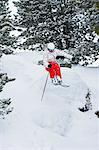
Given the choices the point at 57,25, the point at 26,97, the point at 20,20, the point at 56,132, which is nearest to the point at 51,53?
Answer: the point at 26,97

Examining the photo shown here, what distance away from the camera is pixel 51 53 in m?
17.8

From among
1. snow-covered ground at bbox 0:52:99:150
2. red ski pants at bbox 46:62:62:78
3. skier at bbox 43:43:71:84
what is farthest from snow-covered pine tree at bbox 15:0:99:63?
red ski pants at bbox 46:62:62:78

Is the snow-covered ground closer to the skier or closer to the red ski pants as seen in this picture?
the skier

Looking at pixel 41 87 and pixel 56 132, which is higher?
pixel 41 87

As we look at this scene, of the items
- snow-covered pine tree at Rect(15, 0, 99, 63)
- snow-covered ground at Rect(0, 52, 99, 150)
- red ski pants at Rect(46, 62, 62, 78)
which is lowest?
snow-covered ground at Rect(0, 52, 99, 150)

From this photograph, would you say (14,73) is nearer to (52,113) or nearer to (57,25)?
(52,113)

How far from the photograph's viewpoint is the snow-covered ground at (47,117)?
13.3 m

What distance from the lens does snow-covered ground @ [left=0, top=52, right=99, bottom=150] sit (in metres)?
13.3

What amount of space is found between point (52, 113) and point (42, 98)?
1.04 m

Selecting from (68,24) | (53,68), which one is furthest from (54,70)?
(68,24)

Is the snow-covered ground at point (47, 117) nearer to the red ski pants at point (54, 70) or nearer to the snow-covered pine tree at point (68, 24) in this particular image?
the red ski pants at point (54, 70)

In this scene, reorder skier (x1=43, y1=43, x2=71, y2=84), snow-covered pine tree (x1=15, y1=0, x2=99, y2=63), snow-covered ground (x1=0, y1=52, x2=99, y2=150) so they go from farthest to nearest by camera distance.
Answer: snow-covered pine tree (x1=15, y1=0, x2=99, y2=63)
skier (x1=43, y1=43, x2=71, y2=84)
snow-covered ground (x1=0, y1=52, x2=99, y2=150)

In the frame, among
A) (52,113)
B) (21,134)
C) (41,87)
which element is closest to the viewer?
(21,134)

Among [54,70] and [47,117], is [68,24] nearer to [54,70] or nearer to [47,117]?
[54,70]
